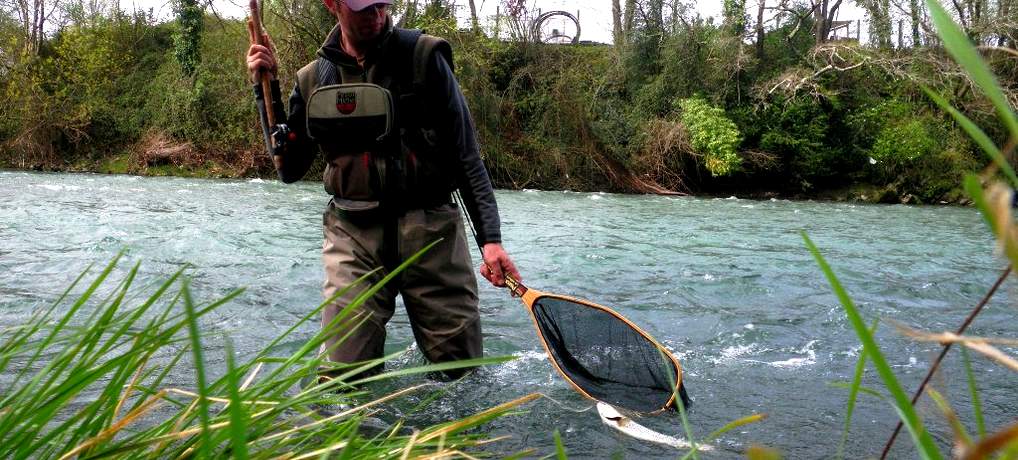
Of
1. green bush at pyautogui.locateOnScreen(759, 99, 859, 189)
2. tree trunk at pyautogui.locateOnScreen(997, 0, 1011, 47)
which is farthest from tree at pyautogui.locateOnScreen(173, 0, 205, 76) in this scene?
tree trunk at pyautogui.locateOnScreen(997, 0, 1011, 47)

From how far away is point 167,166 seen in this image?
24.0 m

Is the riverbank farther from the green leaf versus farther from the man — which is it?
the green leaf

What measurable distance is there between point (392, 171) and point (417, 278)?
1.69ft

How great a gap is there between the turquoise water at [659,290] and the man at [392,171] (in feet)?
1.43

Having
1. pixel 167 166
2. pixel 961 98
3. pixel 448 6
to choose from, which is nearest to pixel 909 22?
pixel 961 98

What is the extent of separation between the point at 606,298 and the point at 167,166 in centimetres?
2032

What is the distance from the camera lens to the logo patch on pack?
3.63 m

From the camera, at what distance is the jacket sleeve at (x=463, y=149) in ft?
12.4

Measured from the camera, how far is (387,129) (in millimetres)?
3674

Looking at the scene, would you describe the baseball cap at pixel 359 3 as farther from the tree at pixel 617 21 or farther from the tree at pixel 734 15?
the tree at pixel 617 21

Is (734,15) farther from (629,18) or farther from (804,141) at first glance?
(804,141)

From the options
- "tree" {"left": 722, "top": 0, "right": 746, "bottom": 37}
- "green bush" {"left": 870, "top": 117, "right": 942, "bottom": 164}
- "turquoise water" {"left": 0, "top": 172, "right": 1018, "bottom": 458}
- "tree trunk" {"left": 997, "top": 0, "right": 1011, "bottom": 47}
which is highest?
"tree" {"left": 722, "top": 0, "right": 746, "bottom": 37}

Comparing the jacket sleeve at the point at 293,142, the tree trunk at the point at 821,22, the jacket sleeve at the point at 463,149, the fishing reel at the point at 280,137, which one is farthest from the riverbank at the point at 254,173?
the jacket sleeve at the point at 463,149

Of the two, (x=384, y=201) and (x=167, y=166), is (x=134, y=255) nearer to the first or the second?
(x=384, y=201)
